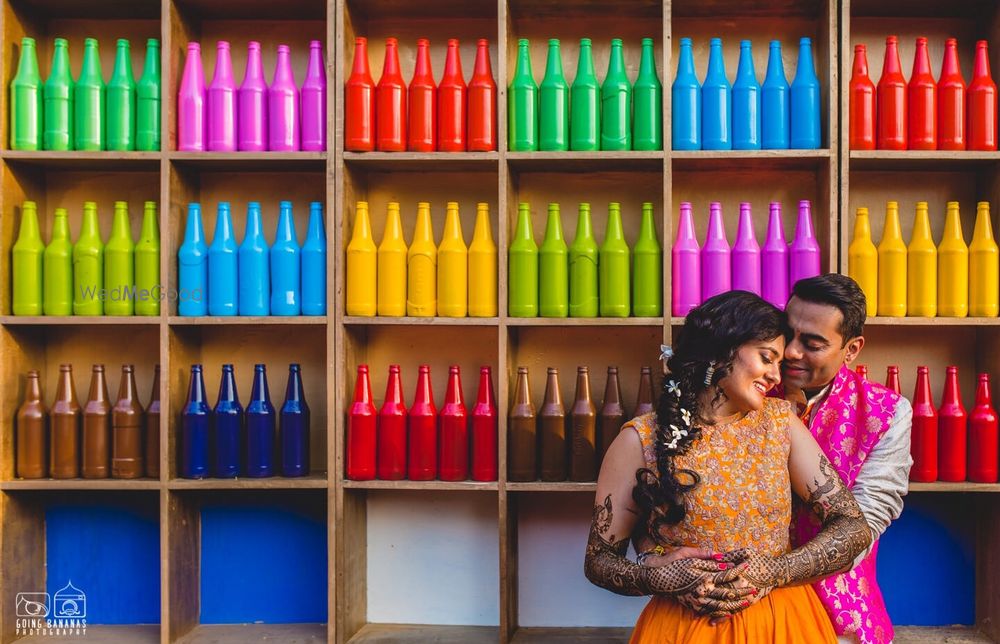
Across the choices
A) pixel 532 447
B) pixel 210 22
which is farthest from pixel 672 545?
pixel 210 22

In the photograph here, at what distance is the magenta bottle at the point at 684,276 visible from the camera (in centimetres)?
213

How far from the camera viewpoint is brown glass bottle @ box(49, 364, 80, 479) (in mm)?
2188

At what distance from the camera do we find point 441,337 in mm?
2434

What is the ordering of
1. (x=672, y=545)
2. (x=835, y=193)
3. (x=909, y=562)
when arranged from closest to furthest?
(x=672, y=545) → (x=835, y=193) → (x=909, y=562)

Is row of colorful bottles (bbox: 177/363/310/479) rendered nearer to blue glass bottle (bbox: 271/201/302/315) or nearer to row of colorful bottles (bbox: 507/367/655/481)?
blue glass bottle (bbox: 271/201/302/315)

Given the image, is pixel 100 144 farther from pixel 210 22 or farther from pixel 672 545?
pixel 672 545

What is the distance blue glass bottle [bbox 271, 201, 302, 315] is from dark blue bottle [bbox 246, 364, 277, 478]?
0.20 m

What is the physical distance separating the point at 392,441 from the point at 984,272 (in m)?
1.52

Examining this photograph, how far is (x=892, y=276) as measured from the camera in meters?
2.12

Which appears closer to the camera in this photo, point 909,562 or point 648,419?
point 648,419

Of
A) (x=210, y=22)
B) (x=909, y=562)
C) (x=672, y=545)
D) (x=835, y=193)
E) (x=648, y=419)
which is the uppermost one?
(x=210, y=22)

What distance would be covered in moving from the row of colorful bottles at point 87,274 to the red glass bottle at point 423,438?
0.71 meters

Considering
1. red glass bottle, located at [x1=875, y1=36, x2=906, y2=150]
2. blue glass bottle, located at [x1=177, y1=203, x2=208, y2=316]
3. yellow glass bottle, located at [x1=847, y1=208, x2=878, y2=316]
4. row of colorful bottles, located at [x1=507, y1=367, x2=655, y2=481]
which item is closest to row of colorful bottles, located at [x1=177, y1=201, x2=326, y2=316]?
blue glass bottle, located at [x1=177, y1=203, x2=208, y2=316]

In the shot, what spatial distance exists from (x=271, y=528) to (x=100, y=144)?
3.72ft
